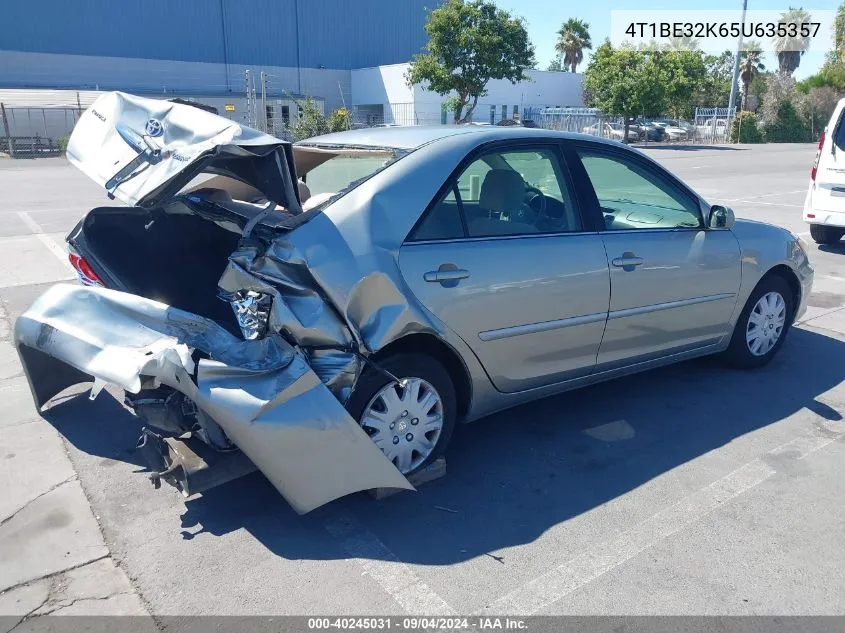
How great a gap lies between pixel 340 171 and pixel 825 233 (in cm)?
884

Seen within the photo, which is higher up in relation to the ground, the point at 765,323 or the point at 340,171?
the point at 340,171

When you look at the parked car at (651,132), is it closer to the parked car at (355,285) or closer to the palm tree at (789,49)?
the palm tree at (789,49)

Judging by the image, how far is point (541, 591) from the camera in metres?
2.85

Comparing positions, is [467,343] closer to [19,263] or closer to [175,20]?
[19,263]

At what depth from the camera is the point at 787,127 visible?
45.8 m

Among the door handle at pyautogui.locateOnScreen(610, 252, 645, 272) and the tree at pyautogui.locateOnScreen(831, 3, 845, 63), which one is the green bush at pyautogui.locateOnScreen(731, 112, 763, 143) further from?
the door handle at pyautogui.locateOnScreen(610, 252, 645, 272)

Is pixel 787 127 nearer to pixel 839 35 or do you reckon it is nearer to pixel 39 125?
pixel 839 35

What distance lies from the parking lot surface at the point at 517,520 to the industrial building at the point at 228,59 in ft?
99.9

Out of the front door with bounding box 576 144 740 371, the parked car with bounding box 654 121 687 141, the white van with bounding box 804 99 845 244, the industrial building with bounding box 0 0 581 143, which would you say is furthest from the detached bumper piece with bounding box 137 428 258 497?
the parked car with bounding box 654 121 687 141

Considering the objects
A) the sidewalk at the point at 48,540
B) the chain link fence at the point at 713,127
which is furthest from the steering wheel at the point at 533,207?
the chain link fence at the point at 713,127

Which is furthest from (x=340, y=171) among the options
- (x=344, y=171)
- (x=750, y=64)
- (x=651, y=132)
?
(x=750, y=64)

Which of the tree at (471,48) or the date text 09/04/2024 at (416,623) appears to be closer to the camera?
the date text 09/04/2024 at (416,623)

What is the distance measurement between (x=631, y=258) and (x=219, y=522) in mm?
2652

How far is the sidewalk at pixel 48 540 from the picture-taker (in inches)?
109
